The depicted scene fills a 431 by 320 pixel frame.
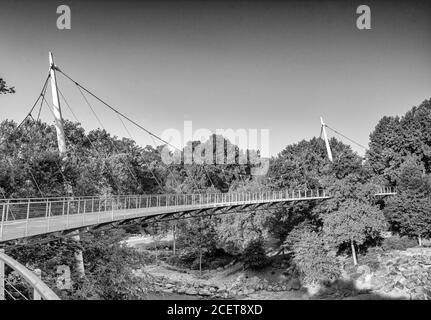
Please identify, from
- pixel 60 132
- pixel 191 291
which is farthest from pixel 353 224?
pixel 60 132

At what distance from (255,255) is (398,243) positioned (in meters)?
8.77

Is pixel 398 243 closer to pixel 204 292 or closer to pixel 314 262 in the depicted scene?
pixel 314 262

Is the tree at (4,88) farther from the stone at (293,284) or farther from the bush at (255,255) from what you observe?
the bush at (255,255)

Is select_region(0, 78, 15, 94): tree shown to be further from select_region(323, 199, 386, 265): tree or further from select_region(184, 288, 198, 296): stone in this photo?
select_region(323, 199, 386, 265): tree

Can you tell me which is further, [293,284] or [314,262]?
[293,284]

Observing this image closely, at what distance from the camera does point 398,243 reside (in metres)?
21.6

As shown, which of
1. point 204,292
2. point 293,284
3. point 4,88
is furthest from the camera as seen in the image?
point 204,292

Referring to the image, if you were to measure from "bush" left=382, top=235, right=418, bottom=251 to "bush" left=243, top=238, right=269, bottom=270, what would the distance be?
749 cm

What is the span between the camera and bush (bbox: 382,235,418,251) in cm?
2142

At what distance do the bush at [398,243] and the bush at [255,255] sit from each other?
24.6 feet

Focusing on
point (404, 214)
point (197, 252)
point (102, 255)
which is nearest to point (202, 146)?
point (197, 252)

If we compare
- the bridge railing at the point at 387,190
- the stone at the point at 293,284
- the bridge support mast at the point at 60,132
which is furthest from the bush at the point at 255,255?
the bridge support mast at the point at 60,132

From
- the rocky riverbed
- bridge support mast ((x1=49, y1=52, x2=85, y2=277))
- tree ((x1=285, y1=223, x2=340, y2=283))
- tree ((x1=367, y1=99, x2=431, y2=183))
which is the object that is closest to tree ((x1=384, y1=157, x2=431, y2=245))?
the rocky riverbed
